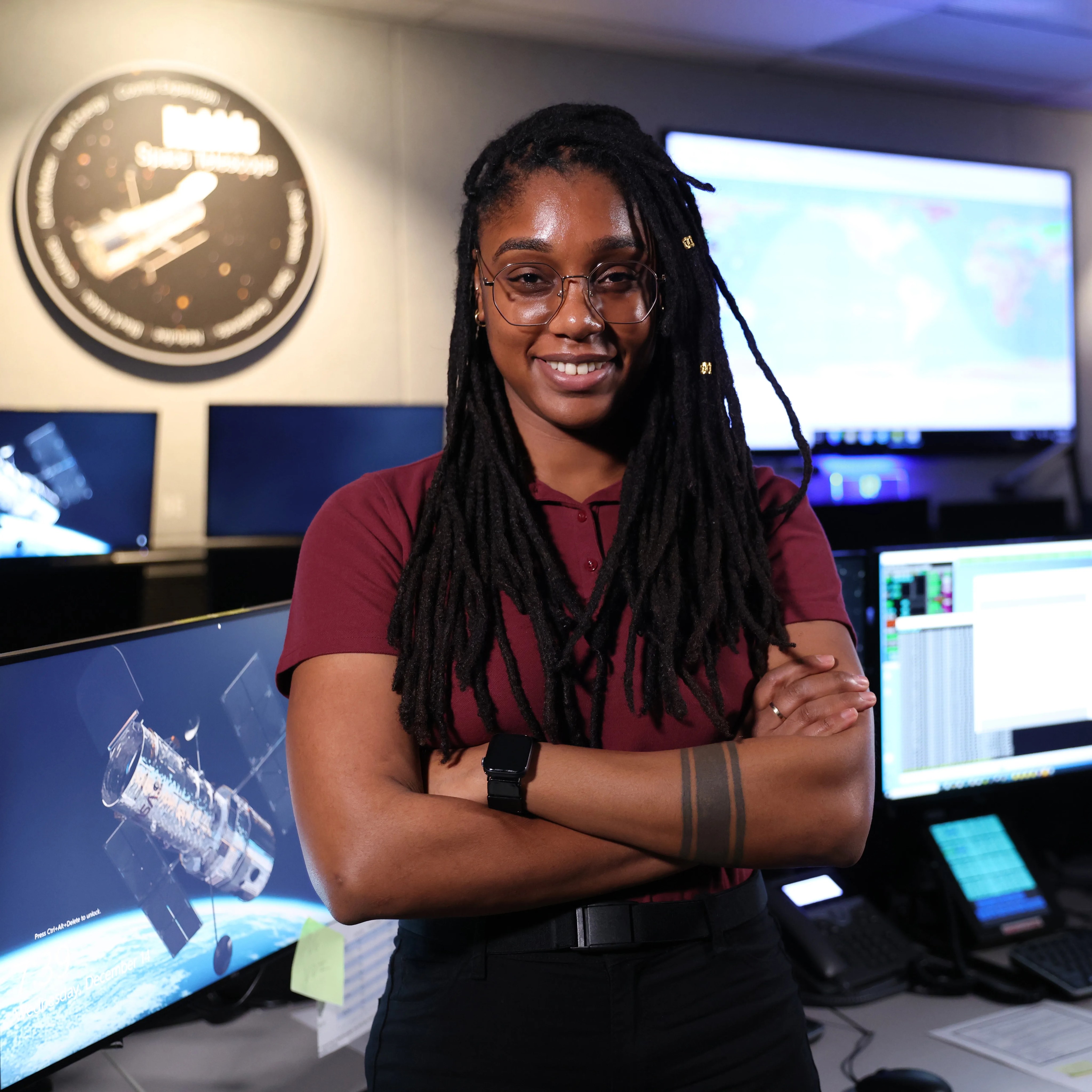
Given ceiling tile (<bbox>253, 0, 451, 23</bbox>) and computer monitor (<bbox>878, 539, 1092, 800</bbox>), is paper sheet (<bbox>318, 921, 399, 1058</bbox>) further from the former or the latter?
ceiling tile (<bbox>253, 0, 451, 23</bbox>)

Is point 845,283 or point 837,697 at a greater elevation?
point 845,283

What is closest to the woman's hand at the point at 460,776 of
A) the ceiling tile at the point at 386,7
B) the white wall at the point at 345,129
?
the white wall at the point at 345,129

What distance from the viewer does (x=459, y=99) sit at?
11.3ft

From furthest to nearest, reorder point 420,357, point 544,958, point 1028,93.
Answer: point 1028,93
point 420,357
point 544,958

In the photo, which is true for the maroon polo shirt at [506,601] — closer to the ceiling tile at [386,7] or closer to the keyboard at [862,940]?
the keyboard at [862,940]

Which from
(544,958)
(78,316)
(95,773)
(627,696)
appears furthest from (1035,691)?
(78,316)

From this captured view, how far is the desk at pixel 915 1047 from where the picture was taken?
1265 millimetres

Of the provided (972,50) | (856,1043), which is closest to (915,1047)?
(856,1043)

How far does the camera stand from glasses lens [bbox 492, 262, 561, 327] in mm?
1029

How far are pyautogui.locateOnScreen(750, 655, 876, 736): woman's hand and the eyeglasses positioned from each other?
368 mm

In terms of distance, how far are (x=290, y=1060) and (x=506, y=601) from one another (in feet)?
2.04

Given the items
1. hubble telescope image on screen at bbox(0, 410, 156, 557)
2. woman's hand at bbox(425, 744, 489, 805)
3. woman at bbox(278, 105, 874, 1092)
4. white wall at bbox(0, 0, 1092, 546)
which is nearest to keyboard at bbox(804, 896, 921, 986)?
woman at bbox(278, 105, 874, 1092)

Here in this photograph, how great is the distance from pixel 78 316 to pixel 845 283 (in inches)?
98.7

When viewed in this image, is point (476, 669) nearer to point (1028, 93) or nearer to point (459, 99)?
point (459, 99)
